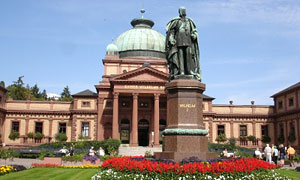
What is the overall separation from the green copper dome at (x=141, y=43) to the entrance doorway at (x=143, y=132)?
43.6 feet

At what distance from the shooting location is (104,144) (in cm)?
4072

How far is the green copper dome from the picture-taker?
5928 centimetres

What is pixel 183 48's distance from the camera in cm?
1304

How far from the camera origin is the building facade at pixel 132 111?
4809 cm

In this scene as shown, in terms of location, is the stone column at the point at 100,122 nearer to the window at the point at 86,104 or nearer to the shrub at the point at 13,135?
the window at the point at 86,104

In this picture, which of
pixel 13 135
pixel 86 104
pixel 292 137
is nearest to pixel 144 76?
pixel 86 104

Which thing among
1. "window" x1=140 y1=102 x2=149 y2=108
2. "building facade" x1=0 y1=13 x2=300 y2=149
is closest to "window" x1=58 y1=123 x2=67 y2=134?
"building facade" x1=0 y1=13 x2=300 y2=149

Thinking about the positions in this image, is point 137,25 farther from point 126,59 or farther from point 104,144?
point 104,144

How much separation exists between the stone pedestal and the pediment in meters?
35.5

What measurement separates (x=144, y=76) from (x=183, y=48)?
116ft

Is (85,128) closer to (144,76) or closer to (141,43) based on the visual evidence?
(144,76)

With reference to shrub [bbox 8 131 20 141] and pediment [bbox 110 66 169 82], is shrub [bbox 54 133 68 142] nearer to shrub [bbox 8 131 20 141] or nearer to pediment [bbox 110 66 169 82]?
shrub [bbox 8 131 20 141]

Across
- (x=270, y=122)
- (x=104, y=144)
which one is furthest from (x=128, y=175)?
(x=270, y=122)

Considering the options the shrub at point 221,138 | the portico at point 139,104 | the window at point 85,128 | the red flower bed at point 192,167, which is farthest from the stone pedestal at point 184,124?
the shrub at point 221,138
